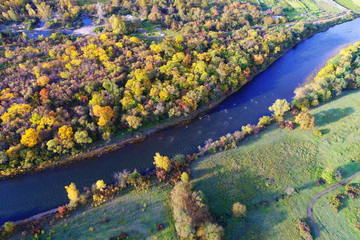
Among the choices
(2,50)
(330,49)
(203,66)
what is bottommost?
(330,49)

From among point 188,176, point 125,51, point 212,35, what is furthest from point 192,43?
point 188,176

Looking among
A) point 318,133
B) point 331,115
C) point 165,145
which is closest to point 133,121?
point 165,145

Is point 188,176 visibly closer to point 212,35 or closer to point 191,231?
point 191,231

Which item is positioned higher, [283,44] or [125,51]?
[125,51]

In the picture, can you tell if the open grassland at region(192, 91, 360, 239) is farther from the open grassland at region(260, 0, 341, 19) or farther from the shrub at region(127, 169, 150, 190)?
the open grassland at region(260, 0, 341, 19)

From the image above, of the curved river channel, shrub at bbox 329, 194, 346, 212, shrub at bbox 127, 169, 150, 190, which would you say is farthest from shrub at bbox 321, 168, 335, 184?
shrub at bbox 127, 169, 150, 190

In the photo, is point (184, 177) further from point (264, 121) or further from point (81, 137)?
point (264, 121)

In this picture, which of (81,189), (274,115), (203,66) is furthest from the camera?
(203,66)
